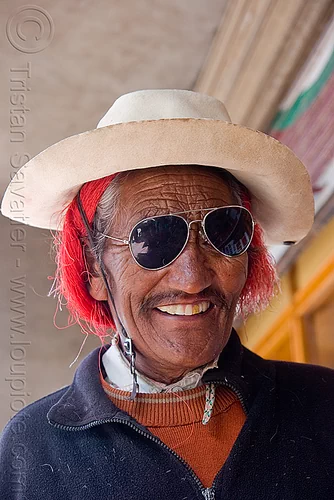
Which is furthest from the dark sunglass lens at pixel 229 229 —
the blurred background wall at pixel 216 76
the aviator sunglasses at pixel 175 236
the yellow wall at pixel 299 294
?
the blurred background wall at pixel 216 76

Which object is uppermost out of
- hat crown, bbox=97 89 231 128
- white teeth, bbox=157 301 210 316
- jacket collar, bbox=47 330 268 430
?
hat crown, bbox=97 89 231 128

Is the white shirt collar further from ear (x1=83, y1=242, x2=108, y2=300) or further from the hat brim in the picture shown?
the hat brim

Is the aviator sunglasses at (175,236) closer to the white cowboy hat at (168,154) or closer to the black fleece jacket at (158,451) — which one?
the white cowboy hat at (168,154)

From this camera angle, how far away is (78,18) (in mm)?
2824

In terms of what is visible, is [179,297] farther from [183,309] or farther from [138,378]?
[138,378]

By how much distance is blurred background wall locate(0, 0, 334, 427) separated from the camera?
248 cm

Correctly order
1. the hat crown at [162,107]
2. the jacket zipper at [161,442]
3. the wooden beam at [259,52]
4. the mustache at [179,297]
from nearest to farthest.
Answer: the jacket zipper at [161,442] → the mustache at [179,297] → the hat crown at [162,107] → the wooden beam at [259,52]

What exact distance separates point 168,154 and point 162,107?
151 mm

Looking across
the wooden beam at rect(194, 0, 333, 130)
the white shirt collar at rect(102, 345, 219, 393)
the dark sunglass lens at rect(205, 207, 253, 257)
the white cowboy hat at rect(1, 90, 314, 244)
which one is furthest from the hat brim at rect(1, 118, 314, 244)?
the wooden beam at rect(194, 0, 333, 130)

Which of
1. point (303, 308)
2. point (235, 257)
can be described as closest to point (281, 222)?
point (235, 257)

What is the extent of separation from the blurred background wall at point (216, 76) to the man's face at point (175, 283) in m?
1.04

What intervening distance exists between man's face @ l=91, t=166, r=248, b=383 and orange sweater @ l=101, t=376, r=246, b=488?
6 cm

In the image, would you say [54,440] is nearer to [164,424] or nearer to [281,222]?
[164,424]

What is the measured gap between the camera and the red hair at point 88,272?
63.9 inches
